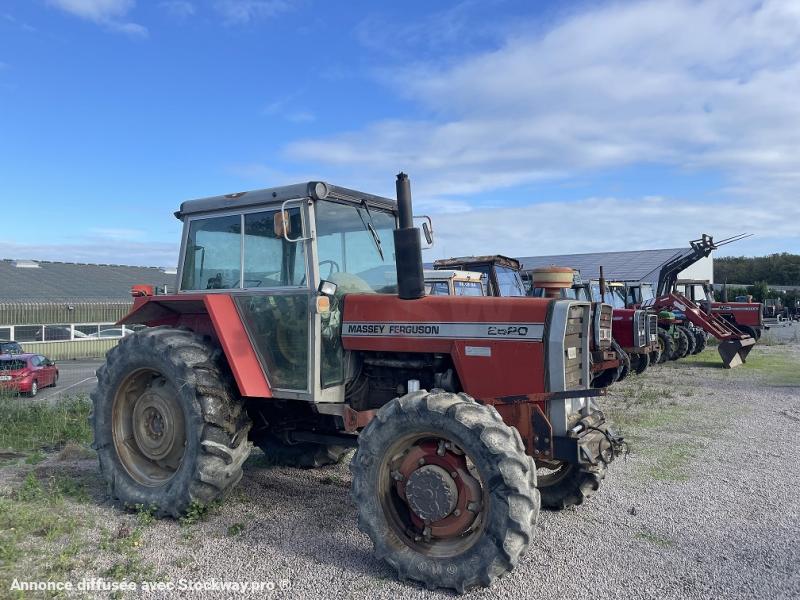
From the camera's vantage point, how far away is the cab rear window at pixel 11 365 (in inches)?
599

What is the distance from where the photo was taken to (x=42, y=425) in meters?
8.21

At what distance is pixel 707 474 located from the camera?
618cm

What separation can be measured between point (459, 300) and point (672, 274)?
16.7 m

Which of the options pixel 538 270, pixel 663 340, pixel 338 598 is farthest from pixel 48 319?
pixel 338 598

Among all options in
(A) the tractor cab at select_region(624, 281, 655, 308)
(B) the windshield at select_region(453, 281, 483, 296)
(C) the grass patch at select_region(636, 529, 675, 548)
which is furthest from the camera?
(A) the tractor cab at select_region(624, 281, 655, 308)

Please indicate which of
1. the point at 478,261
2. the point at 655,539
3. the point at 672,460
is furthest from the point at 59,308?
the point at 655,539

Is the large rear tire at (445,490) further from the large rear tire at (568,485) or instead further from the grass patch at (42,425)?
the grass patch at (42,425)

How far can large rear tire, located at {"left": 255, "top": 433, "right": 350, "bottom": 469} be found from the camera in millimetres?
6062

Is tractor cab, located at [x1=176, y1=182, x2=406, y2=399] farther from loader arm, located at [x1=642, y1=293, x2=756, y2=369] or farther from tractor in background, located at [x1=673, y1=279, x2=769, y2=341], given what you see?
tractor in background, located at [x1=673, y1=279, x2=769, y2=341]

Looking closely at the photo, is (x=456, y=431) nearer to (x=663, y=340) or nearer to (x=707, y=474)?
(x=707, y=474)

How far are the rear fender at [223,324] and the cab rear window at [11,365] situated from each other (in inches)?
472

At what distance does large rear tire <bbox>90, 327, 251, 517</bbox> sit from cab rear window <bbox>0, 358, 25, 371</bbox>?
12003 mm

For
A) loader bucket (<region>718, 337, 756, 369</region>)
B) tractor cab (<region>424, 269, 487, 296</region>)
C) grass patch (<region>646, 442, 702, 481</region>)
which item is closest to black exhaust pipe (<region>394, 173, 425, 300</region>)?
grass patch (<region>646, 442, 702, 481</region>)

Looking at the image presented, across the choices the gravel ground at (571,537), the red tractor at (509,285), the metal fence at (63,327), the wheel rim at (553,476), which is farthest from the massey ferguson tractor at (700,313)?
the metal fence at (63,327)
